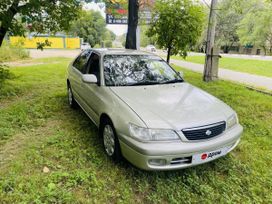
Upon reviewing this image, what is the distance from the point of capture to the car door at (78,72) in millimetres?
4383

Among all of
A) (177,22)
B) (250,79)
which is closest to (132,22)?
(177,22)

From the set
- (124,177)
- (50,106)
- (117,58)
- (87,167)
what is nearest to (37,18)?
(50,106)

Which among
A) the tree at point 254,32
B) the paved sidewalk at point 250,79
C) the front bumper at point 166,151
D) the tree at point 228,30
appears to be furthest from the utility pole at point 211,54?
Result: the tree at point 254,32

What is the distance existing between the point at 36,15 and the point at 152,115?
5182mm

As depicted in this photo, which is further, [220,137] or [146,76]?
[146,76]

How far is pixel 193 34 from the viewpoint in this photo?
817 cm

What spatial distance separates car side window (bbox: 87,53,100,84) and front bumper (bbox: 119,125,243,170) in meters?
1.45

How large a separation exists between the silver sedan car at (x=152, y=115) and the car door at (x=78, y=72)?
325mm

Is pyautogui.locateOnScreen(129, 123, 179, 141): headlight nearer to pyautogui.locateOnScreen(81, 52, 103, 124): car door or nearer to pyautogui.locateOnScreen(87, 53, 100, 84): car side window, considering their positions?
pyautogui.locateOnScreen(81, 52, 103, 124): car door

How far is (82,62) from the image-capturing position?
465cm

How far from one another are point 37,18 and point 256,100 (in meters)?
6.41

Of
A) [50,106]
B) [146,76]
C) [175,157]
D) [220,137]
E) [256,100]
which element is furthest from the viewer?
[256,100]

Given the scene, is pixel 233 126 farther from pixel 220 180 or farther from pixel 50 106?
pixel 50 106

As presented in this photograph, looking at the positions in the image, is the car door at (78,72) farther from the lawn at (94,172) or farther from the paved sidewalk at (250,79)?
A: the paved sidewalk at (250,79)
